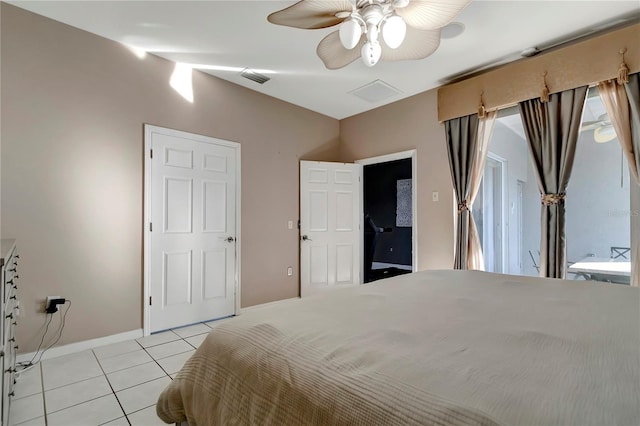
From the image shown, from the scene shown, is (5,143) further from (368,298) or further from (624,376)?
(624,376)

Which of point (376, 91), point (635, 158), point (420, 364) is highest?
point (376, 91)

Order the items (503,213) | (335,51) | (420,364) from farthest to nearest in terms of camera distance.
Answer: (503,213)
(335,51)
(420,364)

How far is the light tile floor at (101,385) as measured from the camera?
169 cm

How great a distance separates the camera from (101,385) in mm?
2021

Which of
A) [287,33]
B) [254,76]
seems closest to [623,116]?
[287,33]

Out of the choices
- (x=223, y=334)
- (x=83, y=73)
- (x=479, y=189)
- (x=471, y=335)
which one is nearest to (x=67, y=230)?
(x=83, y=73)

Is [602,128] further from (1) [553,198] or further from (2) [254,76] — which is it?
(2) [254,76]

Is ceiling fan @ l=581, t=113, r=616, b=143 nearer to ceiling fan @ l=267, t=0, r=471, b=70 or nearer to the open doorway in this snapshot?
ceiling fan @ l=267, t=0, r=471, b=70

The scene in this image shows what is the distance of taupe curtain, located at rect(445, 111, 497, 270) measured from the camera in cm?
325

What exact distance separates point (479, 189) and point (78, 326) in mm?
4182

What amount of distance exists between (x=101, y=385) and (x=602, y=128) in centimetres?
441

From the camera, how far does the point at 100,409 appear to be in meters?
1.76

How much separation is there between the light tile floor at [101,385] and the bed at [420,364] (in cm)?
86

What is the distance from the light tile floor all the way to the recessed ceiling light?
338 cm
